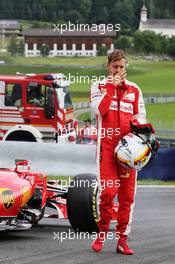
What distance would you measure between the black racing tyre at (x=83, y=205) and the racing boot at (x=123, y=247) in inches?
36.9

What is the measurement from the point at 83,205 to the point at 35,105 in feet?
53.6

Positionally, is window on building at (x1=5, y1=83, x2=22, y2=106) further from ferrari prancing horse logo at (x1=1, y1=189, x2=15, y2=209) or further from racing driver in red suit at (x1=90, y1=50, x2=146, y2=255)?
racing driver in red suit at (x1=90, y1=50, x2=146, y2=255)

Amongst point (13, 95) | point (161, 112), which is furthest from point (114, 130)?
point (161, 112)

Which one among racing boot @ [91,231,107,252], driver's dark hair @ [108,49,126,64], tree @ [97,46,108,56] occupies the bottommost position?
tree @ [97,46,108,56]

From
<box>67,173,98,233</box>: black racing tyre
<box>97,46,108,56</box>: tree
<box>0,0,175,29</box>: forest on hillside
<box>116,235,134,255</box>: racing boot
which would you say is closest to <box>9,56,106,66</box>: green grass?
<box>97,46,108,56</box>: tree

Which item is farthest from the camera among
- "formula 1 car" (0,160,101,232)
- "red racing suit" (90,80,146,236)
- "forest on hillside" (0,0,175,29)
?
"forest on hillside" (0,0,175,29)

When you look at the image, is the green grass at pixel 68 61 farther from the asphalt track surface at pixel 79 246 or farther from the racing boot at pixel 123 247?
the racing boot at pixel 123 247

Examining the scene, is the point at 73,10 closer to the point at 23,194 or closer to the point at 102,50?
the point at 102,50

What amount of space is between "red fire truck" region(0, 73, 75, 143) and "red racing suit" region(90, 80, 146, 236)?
16.9 m

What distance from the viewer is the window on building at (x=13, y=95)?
80.7 ft

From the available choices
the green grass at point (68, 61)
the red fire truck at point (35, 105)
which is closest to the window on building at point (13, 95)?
the red fire truck at point (35, 105)

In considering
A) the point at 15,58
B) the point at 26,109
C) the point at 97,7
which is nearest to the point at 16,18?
the point at 97,7

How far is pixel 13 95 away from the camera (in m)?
24.7

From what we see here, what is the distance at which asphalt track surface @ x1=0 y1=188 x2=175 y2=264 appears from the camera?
687 centimetres
